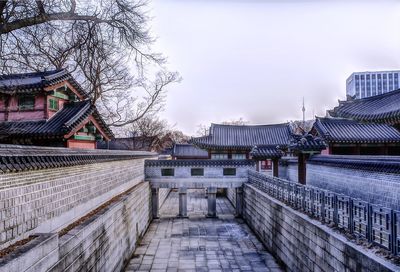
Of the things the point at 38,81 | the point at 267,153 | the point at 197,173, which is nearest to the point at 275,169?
the point at 267,153

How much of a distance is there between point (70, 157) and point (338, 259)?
680 centimetres

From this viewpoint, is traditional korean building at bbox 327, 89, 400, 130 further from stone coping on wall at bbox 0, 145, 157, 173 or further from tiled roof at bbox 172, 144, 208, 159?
tiled roof at bbox 172, 144, 208, 159

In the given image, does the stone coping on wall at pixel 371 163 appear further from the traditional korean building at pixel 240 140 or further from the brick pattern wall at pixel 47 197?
the traditional korean building at pixel 240 140

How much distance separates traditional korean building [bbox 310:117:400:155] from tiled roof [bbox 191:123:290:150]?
28.1 ft

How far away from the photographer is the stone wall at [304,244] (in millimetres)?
5960

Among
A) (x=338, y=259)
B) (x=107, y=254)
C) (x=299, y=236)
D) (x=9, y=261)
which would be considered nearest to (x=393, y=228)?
(x=338, y=259)

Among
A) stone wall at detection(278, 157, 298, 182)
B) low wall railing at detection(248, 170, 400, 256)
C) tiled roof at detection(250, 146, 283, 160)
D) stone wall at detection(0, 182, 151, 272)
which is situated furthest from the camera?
stone wall at detection(278, 157, 298, 182)

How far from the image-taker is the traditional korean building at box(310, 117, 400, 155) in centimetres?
2078

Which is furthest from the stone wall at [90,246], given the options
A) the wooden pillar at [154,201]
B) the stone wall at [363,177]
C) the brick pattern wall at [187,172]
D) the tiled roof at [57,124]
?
the stone wall at [363,177]

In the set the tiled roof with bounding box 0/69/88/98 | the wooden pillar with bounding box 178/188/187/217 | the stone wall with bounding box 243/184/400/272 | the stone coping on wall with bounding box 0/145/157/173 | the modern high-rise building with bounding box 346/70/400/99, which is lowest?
the wooden pillar with bounding box 178/188/187/217

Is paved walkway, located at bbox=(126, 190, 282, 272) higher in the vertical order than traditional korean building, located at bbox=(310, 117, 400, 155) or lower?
lower

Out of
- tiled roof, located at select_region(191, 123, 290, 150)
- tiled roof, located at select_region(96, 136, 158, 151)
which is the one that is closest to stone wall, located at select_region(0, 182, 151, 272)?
tiled roof, located at select_region(191, 123, 290, 150)

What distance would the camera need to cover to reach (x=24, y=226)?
6027mm

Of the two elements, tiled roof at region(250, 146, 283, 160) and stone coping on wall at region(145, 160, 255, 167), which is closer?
tiled roof at region(250, 146, 283, 160)
